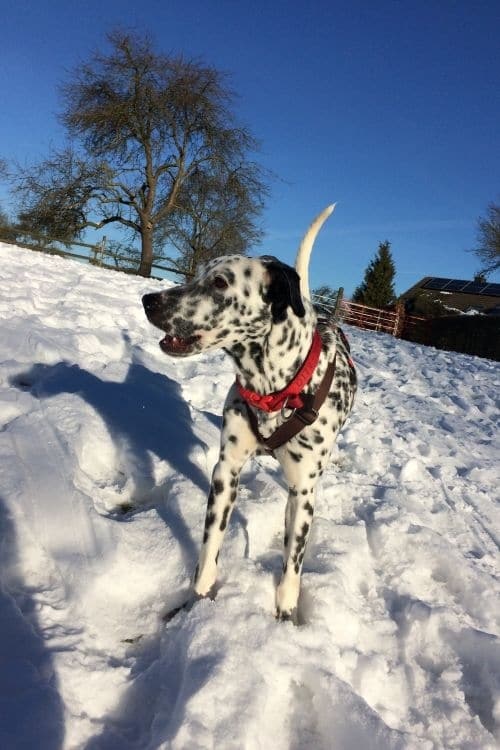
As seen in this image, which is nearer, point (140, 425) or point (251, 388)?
point (251, 388)

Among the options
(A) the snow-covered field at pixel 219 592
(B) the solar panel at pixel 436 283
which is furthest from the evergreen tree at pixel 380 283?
(A) the snow-covered field at pixel 219 592

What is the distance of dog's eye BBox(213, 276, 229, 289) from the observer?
2459mm

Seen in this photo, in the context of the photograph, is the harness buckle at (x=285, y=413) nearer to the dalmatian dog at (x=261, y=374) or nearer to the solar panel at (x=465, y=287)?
the dalmatian dog at (x=261, y=374)

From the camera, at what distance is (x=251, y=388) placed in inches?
103

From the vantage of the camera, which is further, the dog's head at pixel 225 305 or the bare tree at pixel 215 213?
the bare tree at pixel 215 213

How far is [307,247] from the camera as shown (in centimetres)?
324

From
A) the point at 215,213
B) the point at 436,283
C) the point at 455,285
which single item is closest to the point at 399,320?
the point at 215,213

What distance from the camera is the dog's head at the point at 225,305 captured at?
2393mm

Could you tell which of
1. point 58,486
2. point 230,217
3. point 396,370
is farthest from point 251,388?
Result: point 230,217

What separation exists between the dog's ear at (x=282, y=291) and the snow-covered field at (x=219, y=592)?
4.34ft

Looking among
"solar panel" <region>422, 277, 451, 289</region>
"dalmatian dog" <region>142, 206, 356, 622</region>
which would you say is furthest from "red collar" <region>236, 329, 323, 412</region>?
"solar panel" <region>422, 277, 451, 289</region>

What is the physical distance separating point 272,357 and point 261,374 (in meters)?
0.10

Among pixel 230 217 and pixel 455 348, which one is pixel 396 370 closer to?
pixel 455 348

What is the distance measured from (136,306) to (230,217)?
825 inches
